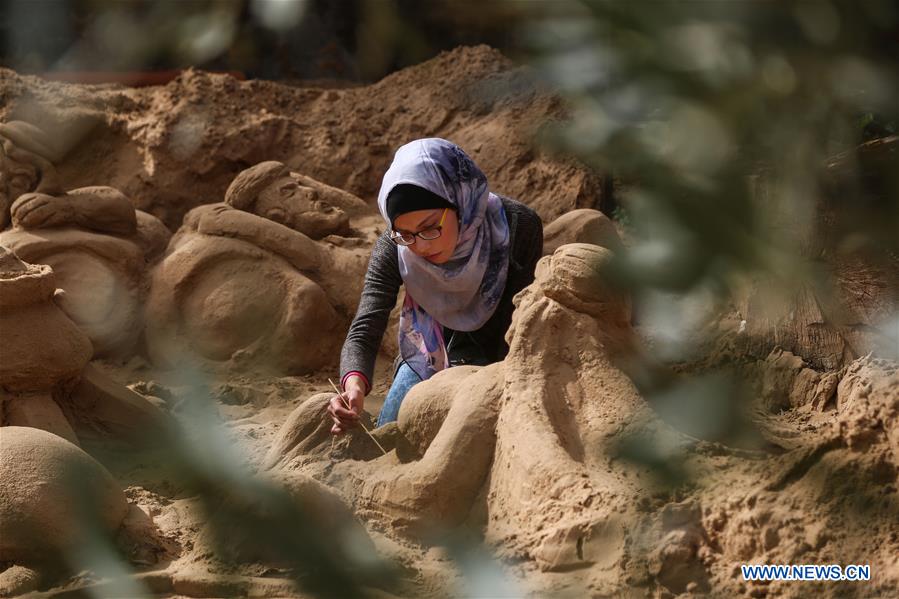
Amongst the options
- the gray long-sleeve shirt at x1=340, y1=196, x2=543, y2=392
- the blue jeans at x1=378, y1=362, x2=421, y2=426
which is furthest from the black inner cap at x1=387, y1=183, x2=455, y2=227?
the blue jeans at x1=378, y1=362, x2=421, y2=426

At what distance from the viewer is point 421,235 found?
359 centimetres

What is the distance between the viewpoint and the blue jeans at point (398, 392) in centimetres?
398

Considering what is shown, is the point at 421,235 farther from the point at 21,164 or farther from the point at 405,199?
the point at 21,164

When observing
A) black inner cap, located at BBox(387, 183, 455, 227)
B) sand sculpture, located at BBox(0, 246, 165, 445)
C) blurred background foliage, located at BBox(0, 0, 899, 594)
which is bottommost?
sand sculpture, located at BBox(0, 246, 165, 445)

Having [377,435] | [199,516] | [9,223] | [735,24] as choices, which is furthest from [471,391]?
[9,223]

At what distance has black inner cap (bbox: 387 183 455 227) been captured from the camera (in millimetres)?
3590

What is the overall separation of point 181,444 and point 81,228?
18.4ft

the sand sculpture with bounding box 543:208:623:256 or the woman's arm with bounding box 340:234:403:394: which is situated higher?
the woman's arm with bounding box 340:234:403:394

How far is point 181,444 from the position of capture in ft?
2.48

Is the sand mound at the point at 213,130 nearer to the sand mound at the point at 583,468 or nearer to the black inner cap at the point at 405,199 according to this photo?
the black inner cap at the point at 405,199

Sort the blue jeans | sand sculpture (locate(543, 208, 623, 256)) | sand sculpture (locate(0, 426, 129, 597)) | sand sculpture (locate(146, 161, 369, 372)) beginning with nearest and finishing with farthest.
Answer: sand sculpture (locate(0, 426, 129, 597)) < the blue jeans < sand sculpture (locate(543, 208, 623, 256)) < sand sculpture (locate(146, 161, 369, 372))

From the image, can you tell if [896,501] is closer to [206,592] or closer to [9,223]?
[206,592]

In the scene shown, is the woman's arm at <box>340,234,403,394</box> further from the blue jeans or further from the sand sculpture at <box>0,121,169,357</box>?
the sand sculpture at <box>0,121,169,357</box>

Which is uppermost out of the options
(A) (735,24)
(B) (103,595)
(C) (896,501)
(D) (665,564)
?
(A) (735,24)
